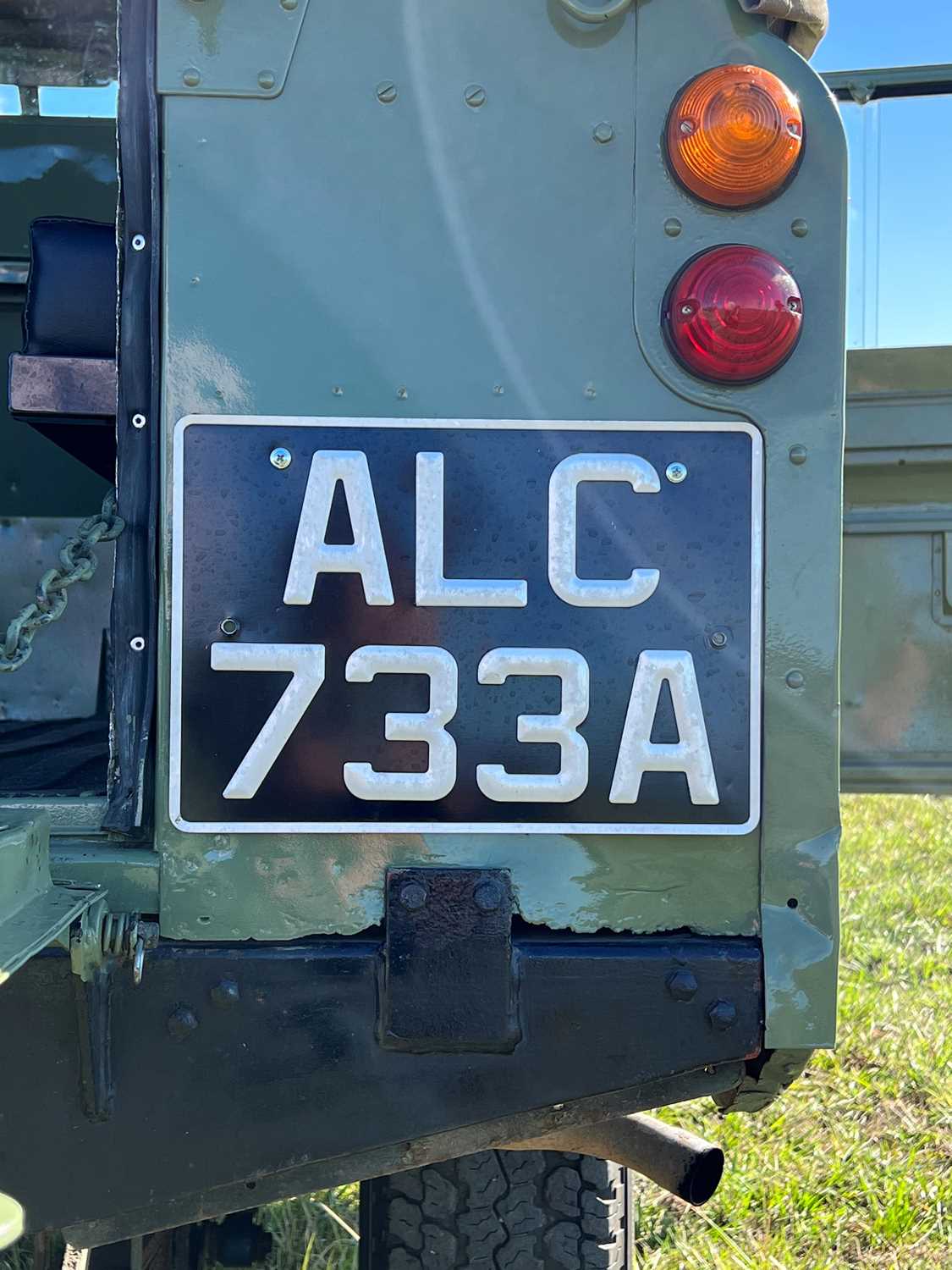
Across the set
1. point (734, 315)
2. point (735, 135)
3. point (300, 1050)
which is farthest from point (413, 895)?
point (735, 135)

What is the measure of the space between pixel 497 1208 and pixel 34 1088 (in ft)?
2.69

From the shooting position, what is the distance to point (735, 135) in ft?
4.26

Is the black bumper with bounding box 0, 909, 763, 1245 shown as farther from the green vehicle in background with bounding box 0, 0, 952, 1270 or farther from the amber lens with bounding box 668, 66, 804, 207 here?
the amber lens with bounding box 668, 66, 804, 207

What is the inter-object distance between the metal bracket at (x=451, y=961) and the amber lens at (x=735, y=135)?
32.3 inches

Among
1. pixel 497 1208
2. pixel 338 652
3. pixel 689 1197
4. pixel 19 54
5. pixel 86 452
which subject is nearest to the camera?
pixel 338 652

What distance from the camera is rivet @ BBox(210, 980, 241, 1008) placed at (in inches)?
52.0

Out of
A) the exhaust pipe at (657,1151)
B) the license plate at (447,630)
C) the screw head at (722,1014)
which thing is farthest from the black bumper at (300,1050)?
the exhaust pipe at (657,1151)

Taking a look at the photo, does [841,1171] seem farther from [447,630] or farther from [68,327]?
[68,327]

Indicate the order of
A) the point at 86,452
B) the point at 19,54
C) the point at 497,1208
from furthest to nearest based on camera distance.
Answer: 1. the point at 19,54
2. the point at 86,452
3. the point at 497,1208

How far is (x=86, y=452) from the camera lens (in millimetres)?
2139

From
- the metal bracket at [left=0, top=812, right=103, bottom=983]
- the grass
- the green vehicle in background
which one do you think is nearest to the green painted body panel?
the green vehicle in background

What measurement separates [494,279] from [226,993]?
86 cm

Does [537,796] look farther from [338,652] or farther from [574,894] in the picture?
[338,652]

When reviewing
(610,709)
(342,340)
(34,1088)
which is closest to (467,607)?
(610,709)
